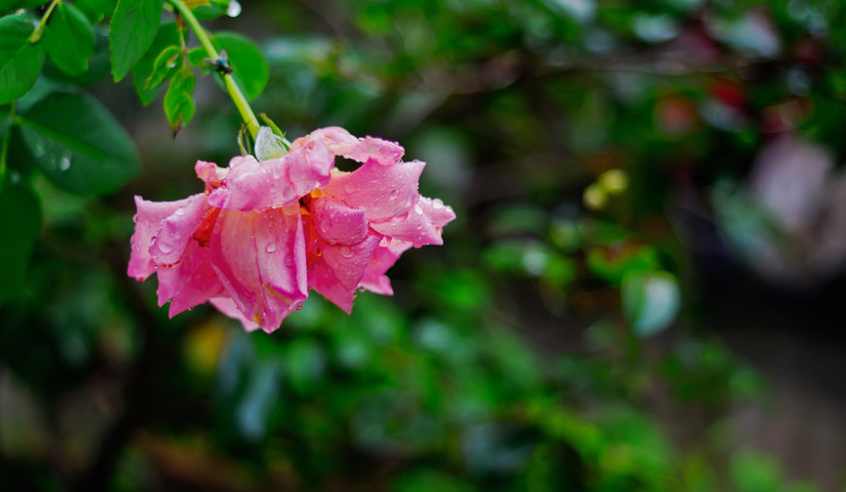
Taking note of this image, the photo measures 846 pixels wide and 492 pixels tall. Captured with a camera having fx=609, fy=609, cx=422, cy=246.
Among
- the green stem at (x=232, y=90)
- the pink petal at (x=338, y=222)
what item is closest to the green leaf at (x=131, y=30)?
the green stem at (x=232, y=90)

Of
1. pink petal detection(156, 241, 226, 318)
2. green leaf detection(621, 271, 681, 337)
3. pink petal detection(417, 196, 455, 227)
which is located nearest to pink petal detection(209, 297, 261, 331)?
pink petal detection(156, 241, 226, 318)

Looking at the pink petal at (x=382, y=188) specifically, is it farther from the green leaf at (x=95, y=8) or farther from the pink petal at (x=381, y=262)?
the green leaf at (x=95, y=8)

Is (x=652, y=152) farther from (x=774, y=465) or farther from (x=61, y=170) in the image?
(x=774, y=465)

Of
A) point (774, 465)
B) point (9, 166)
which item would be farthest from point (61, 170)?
point (774, 465)

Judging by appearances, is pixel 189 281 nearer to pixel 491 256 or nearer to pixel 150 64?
pixel 150 64

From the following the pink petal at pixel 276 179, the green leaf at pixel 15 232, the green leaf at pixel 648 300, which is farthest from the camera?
the green leaf at pixel 648 300
